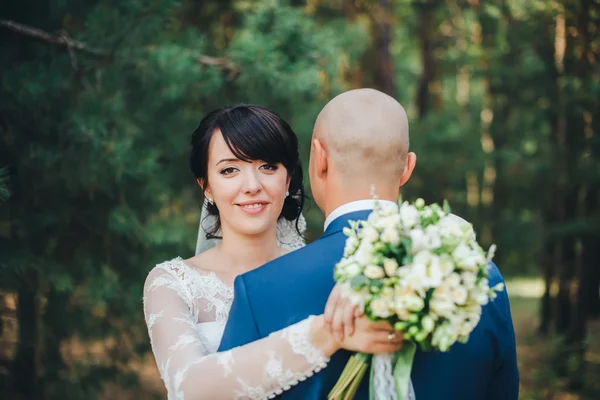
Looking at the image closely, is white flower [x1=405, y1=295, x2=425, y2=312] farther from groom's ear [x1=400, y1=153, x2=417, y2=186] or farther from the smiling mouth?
the smiling mouth

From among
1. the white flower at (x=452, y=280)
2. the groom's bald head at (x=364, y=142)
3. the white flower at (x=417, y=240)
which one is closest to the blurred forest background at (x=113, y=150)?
the groom's bald head at (x=364, y=142)

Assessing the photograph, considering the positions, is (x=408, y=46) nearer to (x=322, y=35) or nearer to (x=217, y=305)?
(x=322, y=35)

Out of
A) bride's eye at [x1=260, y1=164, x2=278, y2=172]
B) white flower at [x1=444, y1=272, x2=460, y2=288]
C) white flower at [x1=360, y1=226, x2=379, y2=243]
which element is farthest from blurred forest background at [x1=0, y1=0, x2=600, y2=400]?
white flower at [x1=444, y1=272, x2=460, y2=288]

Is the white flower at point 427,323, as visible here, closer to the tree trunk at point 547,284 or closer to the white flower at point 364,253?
the white flower at point 364,253

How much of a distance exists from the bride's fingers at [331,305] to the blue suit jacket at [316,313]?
15 cm

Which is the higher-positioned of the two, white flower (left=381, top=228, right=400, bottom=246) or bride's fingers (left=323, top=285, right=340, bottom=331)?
white flower (left=381, top=228, right=400, bottom=246)

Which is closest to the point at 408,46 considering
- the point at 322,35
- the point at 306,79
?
the point at 322,35

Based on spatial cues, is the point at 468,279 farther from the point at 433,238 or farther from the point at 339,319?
the point at 339,319

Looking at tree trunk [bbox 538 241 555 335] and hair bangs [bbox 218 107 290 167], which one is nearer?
hair bangs [bbox 218 107 290 167]

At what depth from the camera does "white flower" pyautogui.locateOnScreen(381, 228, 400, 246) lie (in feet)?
6.21

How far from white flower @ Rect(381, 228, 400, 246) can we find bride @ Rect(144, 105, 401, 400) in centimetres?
46

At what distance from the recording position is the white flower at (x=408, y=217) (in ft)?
6.33

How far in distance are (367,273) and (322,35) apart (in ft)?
15.5

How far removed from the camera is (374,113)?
2.29 m
